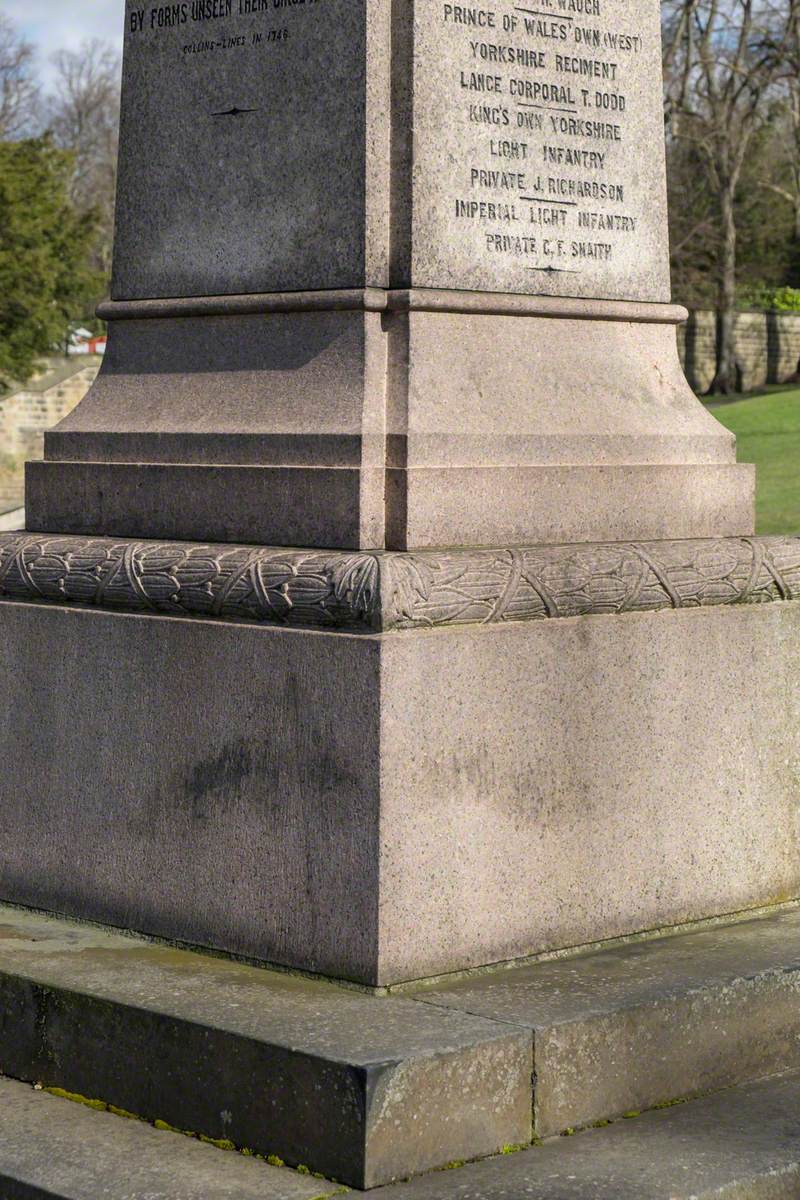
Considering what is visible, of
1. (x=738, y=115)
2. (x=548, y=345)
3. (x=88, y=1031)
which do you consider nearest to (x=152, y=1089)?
(x=88, y=1031)

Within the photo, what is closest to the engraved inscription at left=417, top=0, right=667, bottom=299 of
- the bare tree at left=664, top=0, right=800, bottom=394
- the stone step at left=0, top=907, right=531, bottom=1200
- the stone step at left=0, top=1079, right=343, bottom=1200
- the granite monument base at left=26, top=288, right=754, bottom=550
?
the granite monument base at left=26, top=288, right=754, bottom=550

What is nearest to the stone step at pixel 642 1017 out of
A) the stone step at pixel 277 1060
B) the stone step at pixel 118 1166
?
the stone step at pixel 277 1060

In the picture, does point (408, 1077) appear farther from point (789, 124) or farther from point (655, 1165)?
point (789, 124)

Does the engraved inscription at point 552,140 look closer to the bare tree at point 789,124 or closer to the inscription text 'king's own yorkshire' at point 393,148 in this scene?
the inscription text 'king's own yorkshire' at point 393,148

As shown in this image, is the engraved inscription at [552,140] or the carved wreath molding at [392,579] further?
the engraved inscription at [552,140]

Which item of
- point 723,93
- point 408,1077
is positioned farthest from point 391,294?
point 723,93

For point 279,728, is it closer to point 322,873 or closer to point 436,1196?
point 322,873

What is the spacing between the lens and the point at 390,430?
4.65m

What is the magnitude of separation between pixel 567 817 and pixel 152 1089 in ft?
3.95

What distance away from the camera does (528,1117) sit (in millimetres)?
3910

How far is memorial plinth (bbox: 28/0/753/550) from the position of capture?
4734 millimetres

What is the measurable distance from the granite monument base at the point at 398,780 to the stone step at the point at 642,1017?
0.63 ft

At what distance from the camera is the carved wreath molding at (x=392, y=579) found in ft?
14.1

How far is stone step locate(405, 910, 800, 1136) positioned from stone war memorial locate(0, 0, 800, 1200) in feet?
0.04
